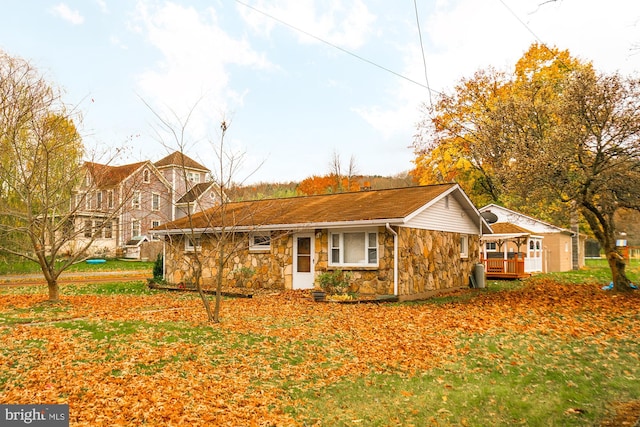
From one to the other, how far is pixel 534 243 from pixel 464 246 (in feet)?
39.5

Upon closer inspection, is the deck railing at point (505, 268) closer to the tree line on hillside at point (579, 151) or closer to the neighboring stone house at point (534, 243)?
the neighboring stone house at point (534, 243)

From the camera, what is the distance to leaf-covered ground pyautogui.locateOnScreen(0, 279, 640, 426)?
5.62 m

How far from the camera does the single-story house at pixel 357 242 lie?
51.3 ft

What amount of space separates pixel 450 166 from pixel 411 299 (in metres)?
20.6

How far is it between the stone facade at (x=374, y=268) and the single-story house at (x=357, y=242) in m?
0.03

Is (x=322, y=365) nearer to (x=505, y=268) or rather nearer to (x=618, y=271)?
Answer: (x=618, y=271)

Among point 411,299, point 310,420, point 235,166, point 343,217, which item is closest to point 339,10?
point 235,166

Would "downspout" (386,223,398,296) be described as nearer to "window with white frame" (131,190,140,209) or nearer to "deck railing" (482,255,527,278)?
"window with white frame" (131,190,140,209)

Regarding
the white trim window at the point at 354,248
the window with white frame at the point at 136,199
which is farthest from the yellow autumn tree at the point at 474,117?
the window with white frame at the point at 136,199

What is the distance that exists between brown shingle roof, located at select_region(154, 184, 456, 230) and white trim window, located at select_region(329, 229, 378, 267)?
655mm

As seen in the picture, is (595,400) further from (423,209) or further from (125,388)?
(423,209)

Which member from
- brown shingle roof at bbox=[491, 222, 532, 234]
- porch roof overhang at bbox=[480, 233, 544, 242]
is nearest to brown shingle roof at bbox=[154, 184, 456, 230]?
porch roof overhang at bbox=[480, 233, 544, 242]

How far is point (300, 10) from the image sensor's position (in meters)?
13.1

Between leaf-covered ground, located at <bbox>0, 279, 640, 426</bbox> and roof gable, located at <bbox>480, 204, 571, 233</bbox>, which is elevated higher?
roof gable, located at <bbox>480, 204, 571, 233</bbox>
